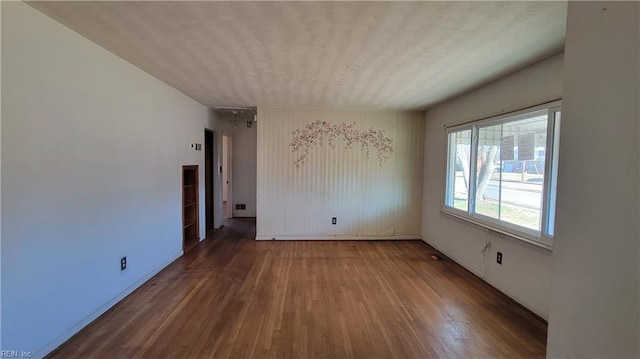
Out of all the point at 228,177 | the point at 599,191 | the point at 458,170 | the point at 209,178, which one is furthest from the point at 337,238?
the point at 599,191

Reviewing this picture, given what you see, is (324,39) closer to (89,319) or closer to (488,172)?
(488,172)

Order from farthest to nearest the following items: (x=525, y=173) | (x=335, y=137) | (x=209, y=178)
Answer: (x=209, y=178) < (x=335, y=137) < (x=525, y=173)

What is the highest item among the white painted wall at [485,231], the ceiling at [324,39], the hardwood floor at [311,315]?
the ceiling at [324,39]

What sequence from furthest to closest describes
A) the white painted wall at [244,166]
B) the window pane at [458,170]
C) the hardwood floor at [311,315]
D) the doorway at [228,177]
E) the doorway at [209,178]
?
the white painted wall at [244,166], the doorway at [228,177], the doorway at [209,178], the window pane at [458,170], the hardwood floor at [311,315]

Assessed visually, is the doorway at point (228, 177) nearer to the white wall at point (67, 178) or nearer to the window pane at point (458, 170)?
the white wall at point (67, 178)

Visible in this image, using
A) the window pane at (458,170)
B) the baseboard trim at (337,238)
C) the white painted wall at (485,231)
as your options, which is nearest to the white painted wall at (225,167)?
the baseboard trim at (337,238)

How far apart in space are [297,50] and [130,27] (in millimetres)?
1232

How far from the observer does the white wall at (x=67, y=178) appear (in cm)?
166

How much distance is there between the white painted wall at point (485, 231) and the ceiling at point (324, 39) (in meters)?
0.19

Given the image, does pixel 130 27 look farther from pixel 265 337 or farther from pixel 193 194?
pixel 193 194

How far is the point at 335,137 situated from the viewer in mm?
4832

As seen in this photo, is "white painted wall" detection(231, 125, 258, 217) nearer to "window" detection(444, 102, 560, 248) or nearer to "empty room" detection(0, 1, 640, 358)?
"empty room" detection(0, 1, 640, 358)

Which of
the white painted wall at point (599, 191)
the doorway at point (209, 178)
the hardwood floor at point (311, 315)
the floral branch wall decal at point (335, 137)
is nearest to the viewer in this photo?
the white painted wall at point (599, 191)

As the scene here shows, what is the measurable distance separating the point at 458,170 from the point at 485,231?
1.06 metres
